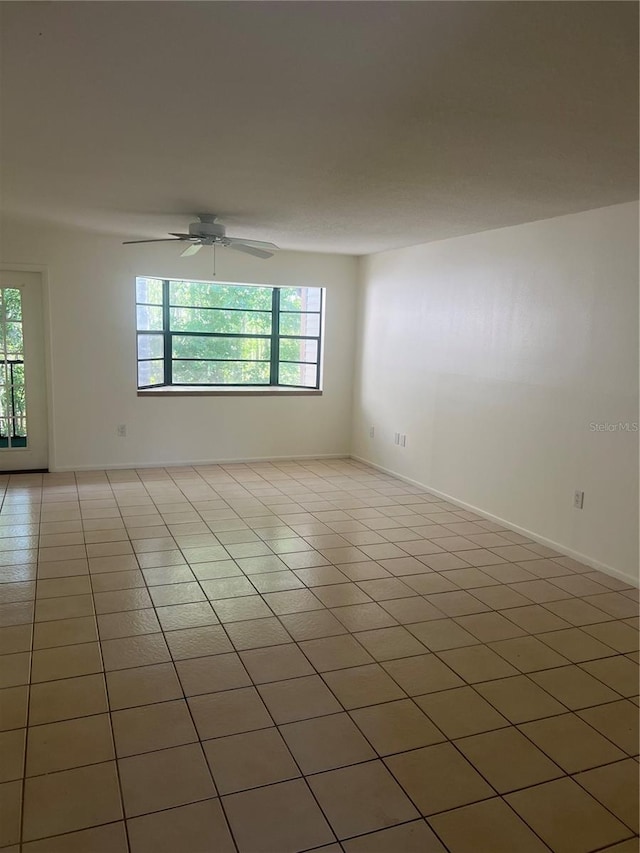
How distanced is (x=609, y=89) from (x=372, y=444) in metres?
4.71

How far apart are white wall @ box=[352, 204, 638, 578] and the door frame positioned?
3192mm

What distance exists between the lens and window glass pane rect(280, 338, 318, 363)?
269 inches

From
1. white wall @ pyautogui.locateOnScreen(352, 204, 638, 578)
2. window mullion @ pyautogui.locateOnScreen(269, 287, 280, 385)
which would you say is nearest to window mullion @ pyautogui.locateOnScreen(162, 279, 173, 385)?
window mullion @ pyautogui.locateOnScreen(269, 287, 280, 385)

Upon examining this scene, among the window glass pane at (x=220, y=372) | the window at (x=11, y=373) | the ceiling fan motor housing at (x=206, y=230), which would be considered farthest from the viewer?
the window glass pane at (x=220, y=372)

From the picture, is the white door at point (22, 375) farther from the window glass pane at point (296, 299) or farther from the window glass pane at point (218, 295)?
the window glass pane at point (296, 299)

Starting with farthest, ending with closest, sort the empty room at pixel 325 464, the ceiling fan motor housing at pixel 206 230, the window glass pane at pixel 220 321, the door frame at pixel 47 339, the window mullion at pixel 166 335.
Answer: the window glass pane at pixel 220 321 → the window mullion at pixel 166 335 → the door frame at pixel 47 339 → the ceiling fan motor housing at pixel 206 230 → the empty room at pixel 325 464

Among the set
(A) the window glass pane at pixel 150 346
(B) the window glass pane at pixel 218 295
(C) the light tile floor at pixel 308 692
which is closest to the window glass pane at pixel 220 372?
(A) the window glass pane at pixel 150 346

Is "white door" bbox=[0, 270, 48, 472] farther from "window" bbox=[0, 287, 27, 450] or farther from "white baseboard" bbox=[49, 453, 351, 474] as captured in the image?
"white baseboard" bbox=[49, 453, 351, 474]

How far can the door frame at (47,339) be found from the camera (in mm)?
5371

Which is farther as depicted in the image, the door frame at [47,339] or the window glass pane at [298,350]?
the window glass pane at [298,350]

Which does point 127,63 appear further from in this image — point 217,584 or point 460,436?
point 460,436

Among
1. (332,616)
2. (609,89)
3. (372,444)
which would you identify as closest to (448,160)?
(609,89)

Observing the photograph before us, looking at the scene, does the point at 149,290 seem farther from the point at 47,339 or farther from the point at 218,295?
the point at 47,339

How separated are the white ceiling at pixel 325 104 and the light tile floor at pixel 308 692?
2.19 meters
